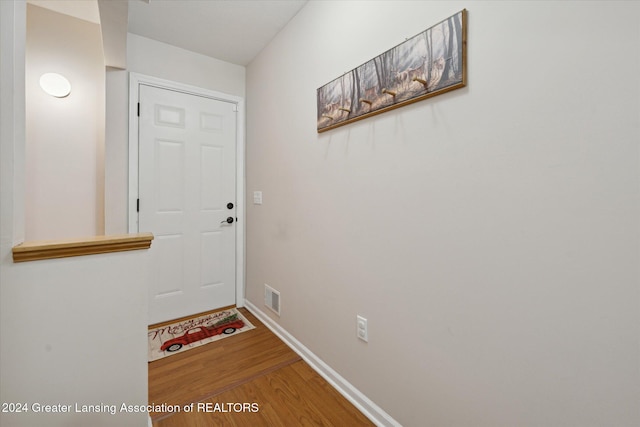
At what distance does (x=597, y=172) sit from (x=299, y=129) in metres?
1.67

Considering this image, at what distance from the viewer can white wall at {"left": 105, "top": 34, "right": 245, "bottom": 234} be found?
7.45ft

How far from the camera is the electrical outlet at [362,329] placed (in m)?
1.50

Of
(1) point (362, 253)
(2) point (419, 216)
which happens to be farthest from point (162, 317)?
(2) point (419, 216)

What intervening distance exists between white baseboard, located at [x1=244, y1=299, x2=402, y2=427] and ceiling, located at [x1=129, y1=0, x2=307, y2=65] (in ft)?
8.35

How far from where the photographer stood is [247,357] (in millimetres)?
1999

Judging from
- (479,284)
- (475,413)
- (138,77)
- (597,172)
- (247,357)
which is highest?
(138,77)

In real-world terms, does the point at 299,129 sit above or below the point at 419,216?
above

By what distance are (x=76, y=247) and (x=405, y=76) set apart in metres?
1.61

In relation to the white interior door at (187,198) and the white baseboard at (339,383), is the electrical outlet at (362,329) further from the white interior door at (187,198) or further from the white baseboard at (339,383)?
the white interior door at (187,198)

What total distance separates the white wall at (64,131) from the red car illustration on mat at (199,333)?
1150mm

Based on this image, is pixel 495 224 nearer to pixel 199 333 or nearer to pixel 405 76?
pixel 405 76

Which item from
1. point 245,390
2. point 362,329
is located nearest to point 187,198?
point 245,390

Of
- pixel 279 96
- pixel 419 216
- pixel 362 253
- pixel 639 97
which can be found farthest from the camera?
pixel 279 96

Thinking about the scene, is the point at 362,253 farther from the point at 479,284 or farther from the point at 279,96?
→ the point at 279,96
